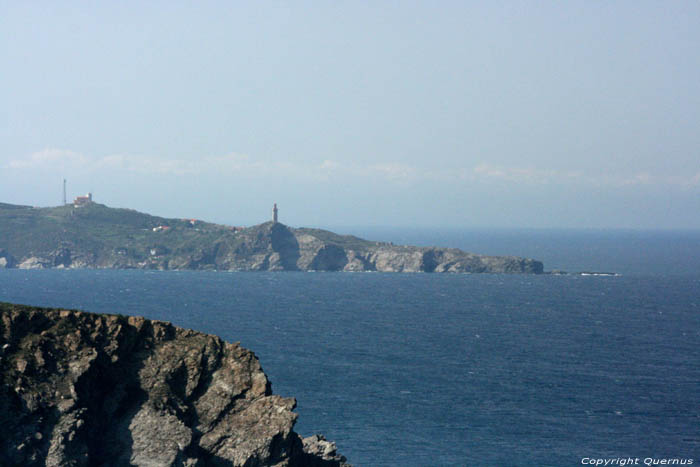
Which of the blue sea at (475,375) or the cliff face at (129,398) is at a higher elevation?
the cliff face at (129,398)

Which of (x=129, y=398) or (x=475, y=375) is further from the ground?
(x=129, y=398)

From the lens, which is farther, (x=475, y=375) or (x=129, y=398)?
(x=475, y=375)

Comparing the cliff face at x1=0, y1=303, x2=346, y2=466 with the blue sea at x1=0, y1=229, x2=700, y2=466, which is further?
the blue sea at x1=0, y1=229, x2=700, y2=466

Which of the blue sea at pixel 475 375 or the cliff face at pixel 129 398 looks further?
Result: the blue sea at pixel 475 375

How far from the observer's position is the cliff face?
2184 inches

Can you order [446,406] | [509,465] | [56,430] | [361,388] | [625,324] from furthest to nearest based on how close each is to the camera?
1. [625,324]
2. [361,388]
3. [446,406]
4. [509,465]
5. [56,430]

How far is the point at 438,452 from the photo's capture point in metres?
84.6

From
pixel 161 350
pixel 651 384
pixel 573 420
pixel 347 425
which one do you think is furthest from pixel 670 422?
pixel 161 350

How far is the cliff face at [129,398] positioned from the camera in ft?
182

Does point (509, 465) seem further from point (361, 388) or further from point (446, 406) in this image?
point (361, 388)

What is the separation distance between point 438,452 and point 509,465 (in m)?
7.52

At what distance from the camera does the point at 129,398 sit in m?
60.1

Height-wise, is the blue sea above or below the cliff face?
below

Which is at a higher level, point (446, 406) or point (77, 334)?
point (77, 334)
